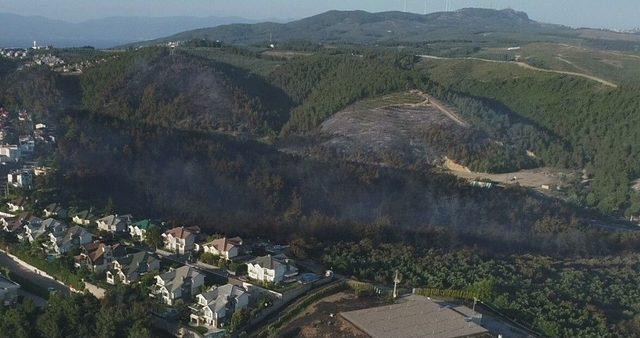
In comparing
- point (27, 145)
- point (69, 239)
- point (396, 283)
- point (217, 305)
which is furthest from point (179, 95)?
point (217, 305)

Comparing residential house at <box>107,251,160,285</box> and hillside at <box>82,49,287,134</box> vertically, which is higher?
hillside at <box>82,49,287,134</box>

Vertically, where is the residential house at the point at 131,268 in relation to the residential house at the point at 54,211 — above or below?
below

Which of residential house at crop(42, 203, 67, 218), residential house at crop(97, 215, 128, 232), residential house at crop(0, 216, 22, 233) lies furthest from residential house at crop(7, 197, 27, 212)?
residential house at crop(97, 215, 128, 232)

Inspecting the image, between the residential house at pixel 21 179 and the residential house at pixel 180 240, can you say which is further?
the residential house at pixel 21 179

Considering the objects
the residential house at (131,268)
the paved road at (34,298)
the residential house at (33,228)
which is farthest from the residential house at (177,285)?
the residential house at (33,228)

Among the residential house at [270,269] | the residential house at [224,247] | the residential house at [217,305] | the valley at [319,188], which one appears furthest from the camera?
the residential house at [224,247]

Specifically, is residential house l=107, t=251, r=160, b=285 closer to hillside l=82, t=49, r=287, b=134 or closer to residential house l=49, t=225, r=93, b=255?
residential house l=49, t=225, r=93, b=255

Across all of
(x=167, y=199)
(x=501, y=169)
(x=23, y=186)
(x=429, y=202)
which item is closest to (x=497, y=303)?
(x=429, y=202)

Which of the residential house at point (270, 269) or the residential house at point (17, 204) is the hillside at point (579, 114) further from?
the residential house at point (17, 204)

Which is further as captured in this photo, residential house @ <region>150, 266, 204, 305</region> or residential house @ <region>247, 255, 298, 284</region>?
residential house @ <region>247, 255, 298, 284</region>
